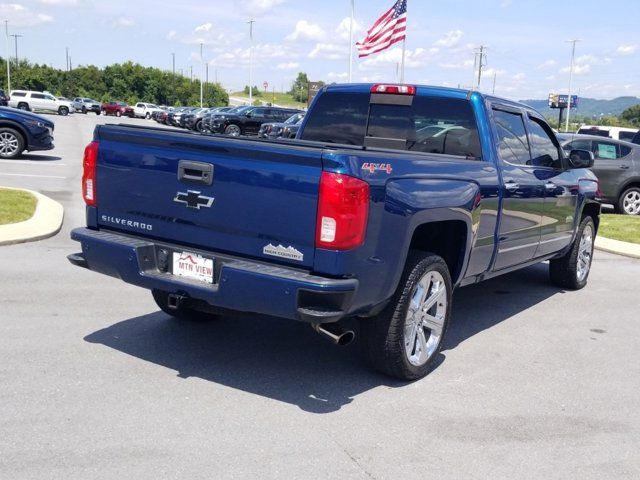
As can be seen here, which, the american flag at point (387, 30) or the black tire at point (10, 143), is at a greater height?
the american flag at point (387, 30)

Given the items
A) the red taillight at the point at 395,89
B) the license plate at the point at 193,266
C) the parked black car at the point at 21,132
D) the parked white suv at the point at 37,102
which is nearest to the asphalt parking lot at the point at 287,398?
the license plate at the point at 193,266

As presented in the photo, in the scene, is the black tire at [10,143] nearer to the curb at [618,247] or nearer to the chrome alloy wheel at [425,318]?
the curb at [618,247]

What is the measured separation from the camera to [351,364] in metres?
5.18

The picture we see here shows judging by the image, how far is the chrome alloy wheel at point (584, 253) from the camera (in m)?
8.07

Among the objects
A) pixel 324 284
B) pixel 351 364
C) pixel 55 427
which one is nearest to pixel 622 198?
pixel 351 364

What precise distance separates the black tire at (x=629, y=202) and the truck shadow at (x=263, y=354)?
952 centimetres

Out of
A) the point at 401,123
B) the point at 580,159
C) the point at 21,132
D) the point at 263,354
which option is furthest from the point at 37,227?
the point at 21,132

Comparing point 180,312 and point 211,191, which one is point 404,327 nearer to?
point 211,191

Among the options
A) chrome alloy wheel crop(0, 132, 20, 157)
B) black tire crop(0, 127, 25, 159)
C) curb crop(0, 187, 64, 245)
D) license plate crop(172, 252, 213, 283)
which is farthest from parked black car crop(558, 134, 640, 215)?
chrome alloy wheel crop(0, 132, 20, 157)

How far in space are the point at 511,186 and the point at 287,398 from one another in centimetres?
266

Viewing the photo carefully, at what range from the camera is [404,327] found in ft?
15.4

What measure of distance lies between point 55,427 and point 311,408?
1.46m

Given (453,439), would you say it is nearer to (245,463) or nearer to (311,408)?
(311,408)

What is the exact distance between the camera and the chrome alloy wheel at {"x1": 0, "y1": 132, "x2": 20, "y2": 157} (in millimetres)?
16766
